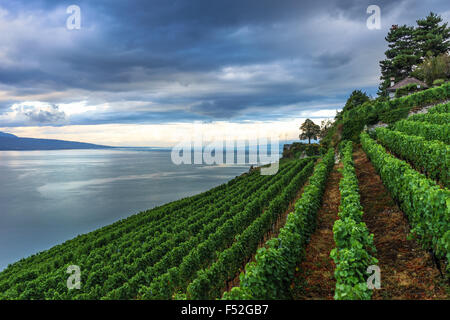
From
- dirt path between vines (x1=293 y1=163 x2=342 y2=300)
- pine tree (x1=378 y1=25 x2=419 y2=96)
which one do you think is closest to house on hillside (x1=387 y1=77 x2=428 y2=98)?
pine tree (x1=378 y1=25 x2=419 y2=96)

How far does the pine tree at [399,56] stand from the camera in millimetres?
61562

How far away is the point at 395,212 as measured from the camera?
36.5 ft

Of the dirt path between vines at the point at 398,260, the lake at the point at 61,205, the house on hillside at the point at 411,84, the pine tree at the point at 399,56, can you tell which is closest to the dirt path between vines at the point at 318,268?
the dirt path between vines at the point at 398,260

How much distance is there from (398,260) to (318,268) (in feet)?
8.21

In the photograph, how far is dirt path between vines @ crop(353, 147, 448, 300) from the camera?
6.22 metres

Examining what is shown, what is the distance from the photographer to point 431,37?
5984 cm

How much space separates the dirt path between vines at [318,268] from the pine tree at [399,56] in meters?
67.8

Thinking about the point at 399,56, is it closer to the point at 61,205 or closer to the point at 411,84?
the point at 411,84

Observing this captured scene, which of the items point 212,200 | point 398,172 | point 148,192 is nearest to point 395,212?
point 398,172

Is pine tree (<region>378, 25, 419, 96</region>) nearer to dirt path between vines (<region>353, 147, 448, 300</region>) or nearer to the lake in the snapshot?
dirt path between vines (<region>353, 147, 448, 300</region>)

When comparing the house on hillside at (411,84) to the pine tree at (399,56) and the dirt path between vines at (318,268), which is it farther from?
the dirt path between vines at (318,268)

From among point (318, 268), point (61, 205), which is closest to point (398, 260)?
point (318, 268)
